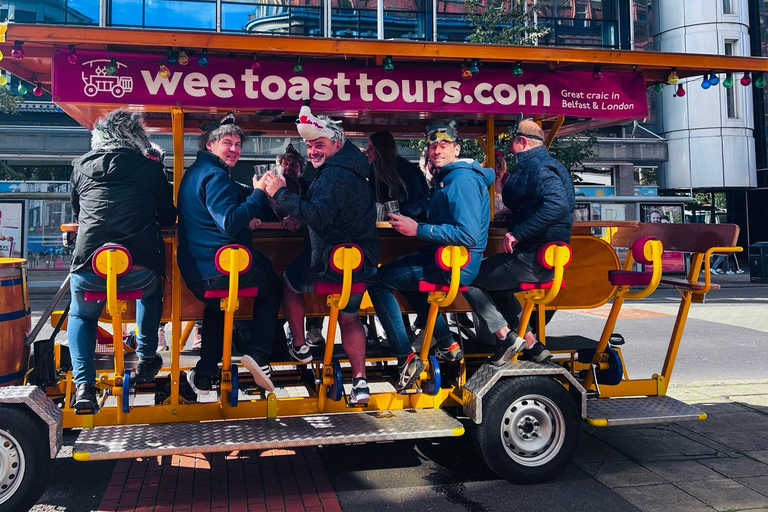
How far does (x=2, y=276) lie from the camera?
438cm

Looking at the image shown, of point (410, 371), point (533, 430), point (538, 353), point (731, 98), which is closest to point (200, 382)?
point (410, 371)

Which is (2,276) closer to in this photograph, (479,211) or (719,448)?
(479,211)

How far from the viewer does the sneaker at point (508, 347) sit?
4758mm

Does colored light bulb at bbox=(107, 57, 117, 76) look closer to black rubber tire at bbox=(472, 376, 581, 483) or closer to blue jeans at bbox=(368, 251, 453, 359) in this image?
blue jeans at bbox=(368, 251, 453, 359)

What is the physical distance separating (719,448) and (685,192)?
23.2 metres

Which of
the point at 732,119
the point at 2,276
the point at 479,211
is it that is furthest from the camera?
the point at 732,119

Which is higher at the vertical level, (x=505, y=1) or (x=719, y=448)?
(x=505, y=1)

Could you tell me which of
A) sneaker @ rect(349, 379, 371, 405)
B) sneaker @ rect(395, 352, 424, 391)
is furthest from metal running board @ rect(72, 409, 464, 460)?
sneaker @ rect(395, 352, 424, 391)

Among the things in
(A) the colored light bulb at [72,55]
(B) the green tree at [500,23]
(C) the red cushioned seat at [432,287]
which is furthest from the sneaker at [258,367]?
(B) the green tree at [500,23]

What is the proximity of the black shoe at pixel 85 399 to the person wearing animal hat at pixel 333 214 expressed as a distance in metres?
1.33

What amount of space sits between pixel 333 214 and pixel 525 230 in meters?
1.35

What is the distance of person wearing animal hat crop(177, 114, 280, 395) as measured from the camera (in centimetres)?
441

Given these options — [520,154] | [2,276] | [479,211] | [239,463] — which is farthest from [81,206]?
[520,154]

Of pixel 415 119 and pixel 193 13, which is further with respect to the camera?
pixel 193 13
